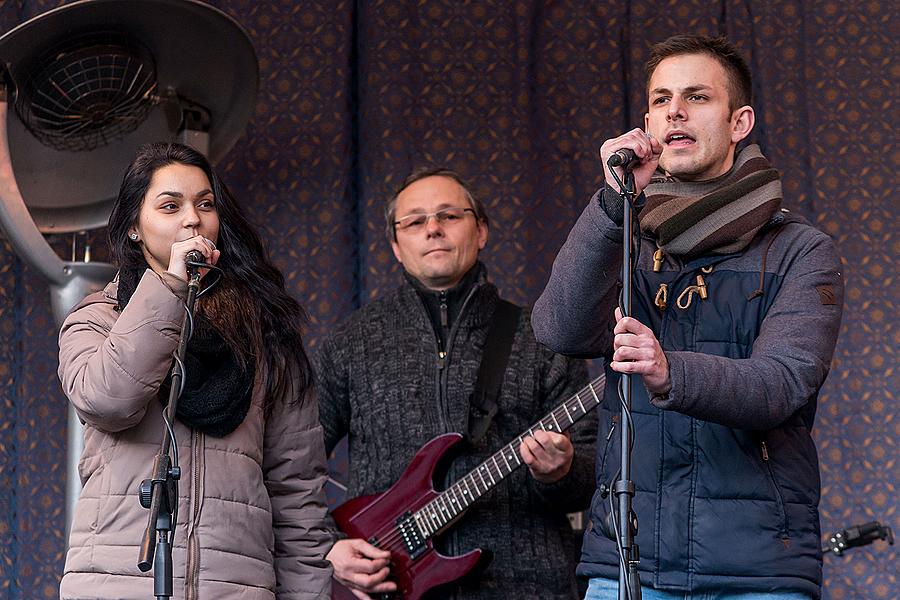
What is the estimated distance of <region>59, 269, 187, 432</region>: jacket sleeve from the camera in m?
2.42

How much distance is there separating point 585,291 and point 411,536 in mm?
1293

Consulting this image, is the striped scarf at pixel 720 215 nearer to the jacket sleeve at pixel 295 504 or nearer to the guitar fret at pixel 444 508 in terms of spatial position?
the jacket sleeve at pixel 295 504

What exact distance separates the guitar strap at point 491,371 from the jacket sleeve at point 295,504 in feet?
2.54

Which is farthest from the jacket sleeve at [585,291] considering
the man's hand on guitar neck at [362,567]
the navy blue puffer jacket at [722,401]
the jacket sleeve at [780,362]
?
the man's hand on guitar neck at [362,567]

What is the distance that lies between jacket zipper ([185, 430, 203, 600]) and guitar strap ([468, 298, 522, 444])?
107cm

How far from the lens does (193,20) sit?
3664 mm

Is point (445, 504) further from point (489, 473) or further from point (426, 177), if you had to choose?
point (426, 177)

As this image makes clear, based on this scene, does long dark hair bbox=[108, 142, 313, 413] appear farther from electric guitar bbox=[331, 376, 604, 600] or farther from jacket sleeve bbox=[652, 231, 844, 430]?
jacket sleeve bbox=[652, 231, 844, 430]

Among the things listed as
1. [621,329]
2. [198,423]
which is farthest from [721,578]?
[198,423]

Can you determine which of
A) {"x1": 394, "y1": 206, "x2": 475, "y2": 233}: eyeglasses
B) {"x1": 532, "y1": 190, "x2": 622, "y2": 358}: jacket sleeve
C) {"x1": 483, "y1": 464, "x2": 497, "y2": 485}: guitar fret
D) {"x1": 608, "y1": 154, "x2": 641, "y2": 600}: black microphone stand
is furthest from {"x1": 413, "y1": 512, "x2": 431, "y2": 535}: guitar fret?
{"x1": 608, "y1": 154, "x2": 641, "y2": 600}: black microphone stand

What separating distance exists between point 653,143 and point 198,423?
1027mm

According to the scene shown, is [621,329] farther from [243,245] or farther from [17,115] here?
[17,115]

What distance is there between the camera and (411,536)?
11.2 ft

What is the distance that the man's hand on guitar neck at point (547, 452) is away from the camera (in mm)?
3289
